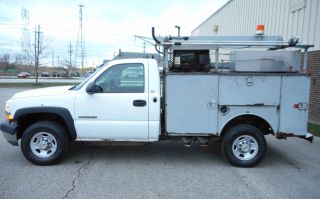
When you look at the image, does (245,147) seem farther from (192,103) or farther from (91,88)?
(91,88)

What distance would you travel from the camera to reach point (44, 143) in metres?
5.03

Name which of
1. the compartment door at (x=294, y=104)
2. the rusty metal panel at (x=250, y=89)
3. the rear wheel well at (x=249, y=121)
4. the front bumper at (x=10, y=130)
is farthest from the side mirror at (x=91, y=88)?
the compartment door at (x=294, y=104)

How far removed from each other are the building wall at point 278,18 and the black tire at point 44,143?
27.3 feet

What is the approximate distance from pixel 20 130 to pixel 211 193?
3.73 meters

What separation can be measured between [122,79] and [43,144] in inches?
75.0

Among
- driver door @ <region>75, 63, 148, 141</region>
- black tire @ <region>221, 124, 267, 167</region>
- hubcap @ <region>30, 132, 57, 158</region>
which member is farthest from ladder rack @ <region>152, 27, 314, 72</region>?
hubcap @ <region>30, 132, 57, 158</region>

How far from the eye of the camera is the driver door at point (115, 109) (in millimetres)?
4898

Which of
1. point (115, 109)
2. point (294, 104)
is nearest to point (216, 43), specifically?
point (294, 104)

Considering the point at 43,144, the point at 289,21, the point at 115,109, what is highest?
the point at 289,21

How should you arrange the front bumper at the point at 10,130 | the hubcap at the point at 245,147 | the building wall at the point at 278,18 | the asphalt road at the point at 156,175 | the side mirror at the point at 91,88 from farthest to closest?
the building wall at the point at 278,18
the hubcap at the point at 245,147
the front bumper at the point at 10,130
the side mirror at the point at 91,88
the asphalt road at the point at 156,175

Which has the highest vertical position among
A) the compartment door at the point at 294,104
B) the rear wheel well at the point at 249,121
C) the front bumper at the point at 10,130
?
the compartment door at the point at 294,104

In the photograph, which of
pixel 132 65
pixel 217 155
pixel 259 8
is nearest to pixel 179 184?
pixel 217 155

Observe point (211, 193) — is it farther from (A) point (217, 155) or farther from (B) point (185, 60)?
(B) point (185, 60)

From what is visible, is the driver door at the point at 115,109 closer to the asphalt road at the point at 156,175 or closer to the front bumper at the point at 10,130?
the asphalt road at the point at 156,175
